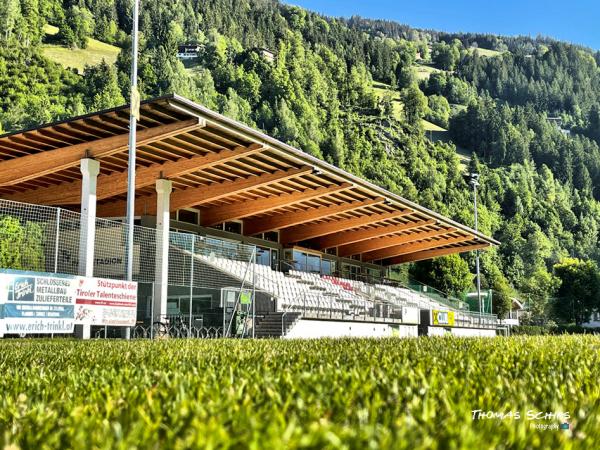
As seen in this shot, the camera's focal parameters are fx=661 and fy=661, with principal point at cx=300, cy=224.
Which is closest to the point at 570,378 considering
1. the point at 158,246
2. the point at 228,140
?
the point at 158,246

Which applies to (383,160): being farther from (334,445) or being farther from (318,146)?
(334,445)

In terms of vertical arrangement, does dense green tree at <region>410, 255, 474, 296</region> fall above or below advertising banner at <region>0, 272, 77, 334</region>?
above

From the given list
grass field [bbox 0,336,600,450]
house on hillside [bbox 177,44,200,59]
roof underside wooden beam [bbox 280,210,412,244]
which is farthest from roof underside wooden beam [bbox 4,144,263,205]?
house on hillside [bbox 177,44,200,59]

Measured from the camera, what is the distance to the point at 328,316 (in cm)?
2536

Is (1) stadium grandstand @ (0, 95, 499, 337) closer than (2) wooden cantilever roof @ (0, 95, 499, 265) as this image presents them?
Yes

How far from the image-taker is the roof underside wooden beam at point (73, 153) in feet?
63.4

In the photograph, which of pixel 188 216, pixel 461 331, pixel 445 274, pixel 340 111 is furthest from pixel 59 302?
pixel 340 111

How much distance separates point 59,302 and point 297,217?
21.2m

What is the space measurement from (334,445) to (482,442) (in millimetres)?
414

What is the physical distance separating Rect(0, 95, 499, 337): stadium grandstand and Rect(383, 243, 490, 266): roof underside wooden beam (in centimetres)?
767

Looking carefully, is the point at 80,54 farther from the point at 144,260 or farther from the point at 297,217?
the point at 144,260

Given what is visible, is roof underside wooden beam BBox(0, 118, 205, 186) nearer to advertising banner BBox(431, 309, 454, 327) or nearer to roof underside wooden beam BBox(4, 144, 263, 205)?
roof underside wooden beam BBox(4, 144, 263, 205)

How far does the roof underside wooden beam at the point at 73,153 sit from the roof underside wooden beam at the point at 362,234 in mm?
20860

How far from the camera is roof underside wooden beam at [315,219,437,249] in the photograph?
3791cm
